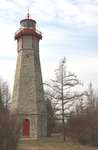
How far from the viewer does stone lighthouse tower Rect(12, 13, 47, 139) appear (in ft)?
136

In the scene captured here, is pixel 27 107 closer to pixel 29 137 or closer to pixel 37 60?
pixel 29 137

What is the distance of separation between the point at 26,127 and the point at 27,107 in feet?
8.10

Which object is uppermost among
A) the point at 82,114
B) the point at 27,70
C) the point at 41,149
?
the point at 27,70

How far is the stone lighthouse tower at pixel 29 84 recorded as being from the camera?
41.3m

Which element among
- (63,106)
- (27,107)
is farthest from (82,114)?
(27,107)

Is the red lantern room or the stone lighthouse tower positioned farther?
the red lantern room

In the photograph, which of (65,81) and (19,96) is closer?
(65,81)

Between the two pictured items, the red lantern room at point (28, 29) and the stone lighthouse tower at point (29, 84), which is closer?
the stone lighthouse tower at point (29, 84)

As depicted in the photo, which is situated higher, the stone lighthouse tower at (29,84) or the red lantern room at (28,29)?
the red lantern room at (28,29)

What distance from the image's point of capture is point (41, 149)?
2742 centimetres

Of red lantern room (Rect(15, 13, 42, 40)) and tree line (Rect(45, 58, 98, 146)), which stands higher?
red lantern room (Rect(15, 13, 42, 40))

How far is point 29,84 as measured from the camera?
138 feet

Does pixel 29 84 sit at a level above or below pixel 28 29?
below

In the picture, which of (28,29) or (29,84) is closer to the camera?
(29,84)
